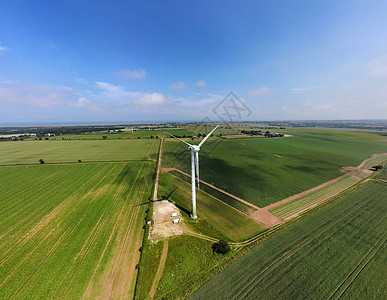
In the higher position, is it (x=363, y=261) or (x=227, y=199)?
(x=227, y=199)

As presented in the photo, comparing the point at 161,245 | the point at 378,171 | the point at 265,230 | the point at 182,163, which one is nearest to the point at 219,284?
the point at 161,245

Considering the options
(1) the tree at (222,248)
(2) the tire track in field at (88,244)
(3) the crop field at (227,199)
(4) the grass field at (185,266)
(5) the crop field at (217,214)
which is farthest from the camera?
(3) the crop field at (227,199)

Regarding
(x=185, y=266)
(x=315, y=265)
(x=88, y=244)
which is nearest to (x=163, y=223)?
(x=185, y=266)

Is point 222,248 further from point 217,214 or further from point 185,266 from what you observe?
point 217,214

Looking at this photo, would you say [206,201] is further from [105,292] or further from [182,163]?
[182,163]

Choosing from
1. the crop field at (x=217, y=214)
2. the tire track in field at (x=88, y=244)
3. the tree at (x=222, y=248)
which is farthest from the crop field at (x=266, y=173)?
the tire track in field at (x=88, y=244)

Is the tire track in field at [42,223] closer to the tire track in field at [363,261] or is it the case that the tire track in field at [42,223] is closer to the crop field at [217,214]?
the crop field at [217,214]
